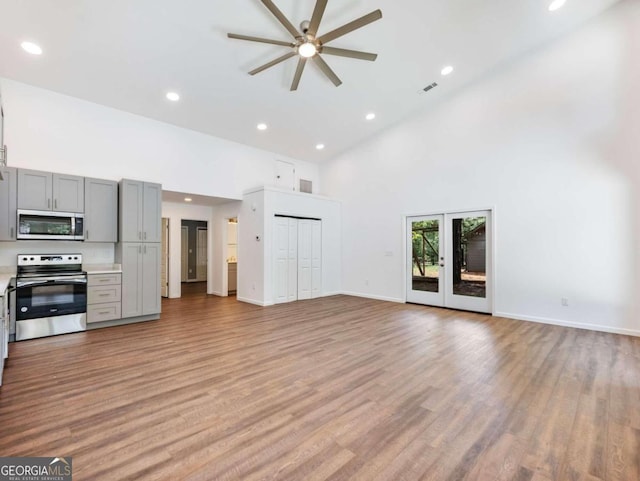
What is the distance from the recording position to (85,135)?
474 centimetres

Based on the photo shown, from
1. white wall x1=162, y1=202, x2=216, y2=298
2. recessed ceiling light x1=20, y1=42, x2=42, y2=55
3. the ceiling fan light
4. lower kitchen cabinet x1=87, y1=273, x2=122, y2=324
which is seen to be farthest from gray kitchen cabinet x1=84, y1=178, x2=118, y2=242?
the ceiling fan light

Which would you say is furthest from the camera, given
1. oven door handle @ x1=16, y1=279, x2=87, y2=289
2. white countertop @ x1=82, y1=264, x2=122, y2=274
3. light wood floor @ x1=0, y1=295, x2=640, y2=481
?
white countertop @ x1=82, y1=264, x2=122, y2=274

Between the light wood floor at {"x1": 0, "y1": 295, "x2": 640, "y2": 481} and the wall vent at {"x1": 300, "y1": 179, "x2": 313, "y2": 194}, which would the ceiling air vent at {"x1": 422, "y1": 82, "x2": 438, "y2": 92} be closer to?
the wall vent at {"x1": 300, "y1": 179, "x2": 313, "y2": 194}

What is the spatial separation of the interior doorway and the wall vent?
14.3 ft

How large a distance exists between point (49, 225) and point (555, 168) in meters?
8.01

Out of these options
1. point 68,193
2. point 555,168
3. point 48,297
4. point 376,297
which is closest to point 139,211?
point 68,193

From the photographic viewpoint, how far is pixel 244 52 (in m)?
4.11

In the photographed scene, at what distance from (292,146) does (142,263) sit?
14.0 feet

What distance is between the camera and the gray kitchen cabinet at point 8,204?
3850 mm

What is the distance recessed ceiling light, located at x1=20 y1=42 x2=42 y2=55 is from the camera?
360 cm

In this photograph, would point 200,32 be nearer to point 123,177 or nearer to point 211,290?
point 123,177

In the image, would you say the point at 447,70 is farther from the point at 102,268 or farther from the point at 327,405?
the point at 102,268

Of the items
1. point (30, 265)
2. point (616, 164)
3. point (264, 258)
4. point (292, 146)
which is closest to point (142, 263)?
point (30, 265)

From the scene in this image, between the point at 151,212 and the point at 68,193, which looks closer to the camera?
the point at 68,193
